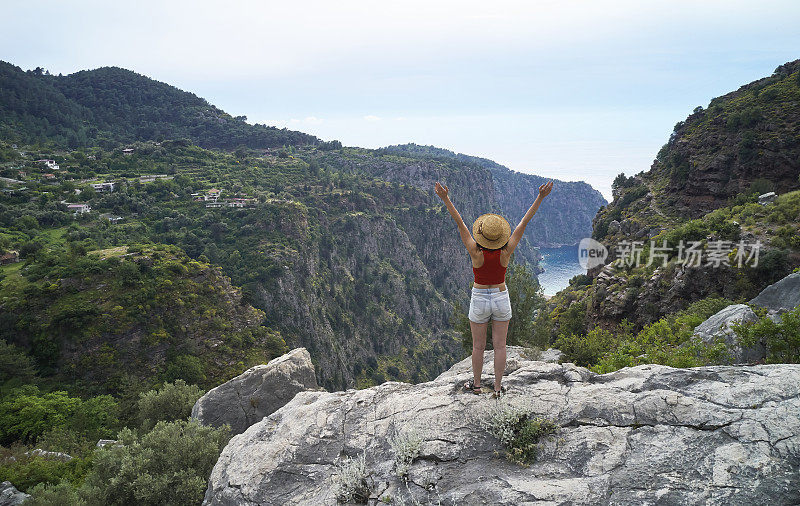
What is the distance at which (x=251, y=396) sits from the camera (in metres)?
13.8

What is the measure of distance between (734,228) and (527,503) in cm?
2474

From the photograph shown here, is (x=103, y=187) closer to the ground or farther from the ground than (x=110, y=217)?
farther from the ground

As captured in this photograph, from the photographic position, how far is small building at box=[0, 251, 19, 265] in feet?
127

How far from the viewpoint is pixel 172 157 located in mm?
97375

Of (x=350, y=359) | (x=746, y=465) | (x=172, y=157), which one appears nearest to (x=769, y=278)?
(x=746, y=465)

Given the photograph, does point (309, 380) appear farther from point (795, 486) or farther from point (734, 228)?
point (734, 228)

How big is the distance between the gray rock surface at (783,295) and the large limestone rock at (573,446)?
807 cm

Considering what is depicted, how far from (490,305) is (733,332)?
6941 mm

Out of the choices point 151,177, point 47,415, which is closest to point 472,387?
point 47,415

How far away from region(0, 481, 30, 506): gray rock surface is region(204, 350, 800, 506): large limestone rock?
489 inches

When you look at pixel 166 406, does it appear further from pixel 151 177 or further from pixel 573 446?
pixel 151 177

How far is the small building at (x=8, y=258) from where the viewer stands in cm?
3872

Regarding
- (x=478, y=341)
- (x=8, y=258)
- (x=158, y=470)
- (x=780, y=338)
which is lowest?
(x=158, y=470)

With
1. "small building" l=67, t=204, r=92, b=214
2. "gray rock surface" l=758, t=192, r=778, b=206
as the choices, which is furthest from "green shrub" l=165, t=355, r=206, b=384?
"gray rock surface" l=758, t=192, r=778, b=206
